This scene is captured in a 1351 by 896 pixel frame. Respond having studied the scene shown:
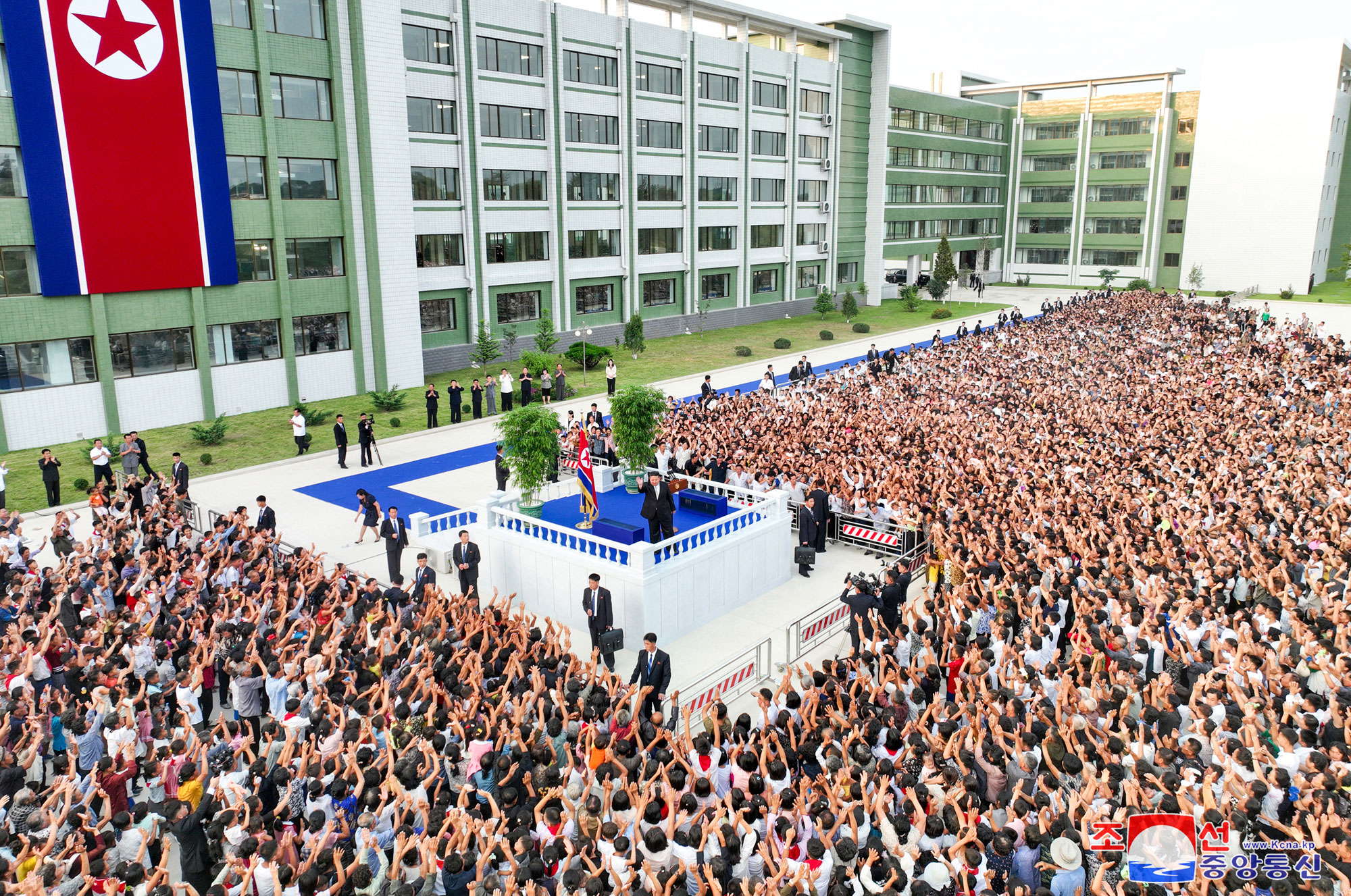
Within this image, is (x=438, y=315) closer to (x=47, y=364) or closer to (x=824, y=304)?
(x=47, y=364)

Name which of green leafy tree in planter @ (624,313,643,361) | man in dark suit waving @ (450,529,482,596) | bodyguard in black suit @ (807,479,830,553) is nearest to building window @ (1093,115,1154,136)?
green leafy tree in planter @ (624,313,643,361)

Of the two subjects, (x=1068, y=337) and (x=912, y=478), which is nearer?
(x=912, y=478)

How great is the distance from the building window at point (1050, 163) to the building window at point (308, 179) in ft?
243

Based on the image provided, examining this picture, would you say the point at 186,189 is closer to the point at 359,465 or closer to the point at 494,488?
the point at 359,465

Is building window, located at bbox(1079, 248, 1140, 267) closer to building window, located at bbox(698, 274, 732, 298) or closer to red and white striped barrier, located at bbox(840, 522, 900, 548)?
building window, located at bbox(698, 274, 732, 298)

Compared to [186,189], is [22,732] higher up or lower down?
lower down

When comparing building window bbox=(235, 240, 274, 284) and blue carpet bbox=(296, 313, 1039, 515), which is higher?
building window bbox=(235, 240, 274, 284)

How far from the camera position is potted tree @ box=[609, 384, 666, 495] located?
22.6 meters

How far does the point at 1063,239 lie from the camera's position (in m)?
89.2

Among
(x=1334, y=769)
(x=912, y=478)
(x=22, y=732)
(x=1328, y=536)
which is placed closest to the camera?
(x=1334, y=769)

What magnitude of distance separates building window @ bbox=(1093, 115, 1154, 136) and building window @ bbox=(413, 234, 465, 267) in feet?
220

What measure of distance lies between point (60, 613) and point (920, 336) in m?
51.5

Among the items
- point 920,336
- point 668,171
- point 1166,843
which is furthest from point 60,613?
point 920,336

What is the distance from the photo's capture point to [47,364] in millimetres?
29859
